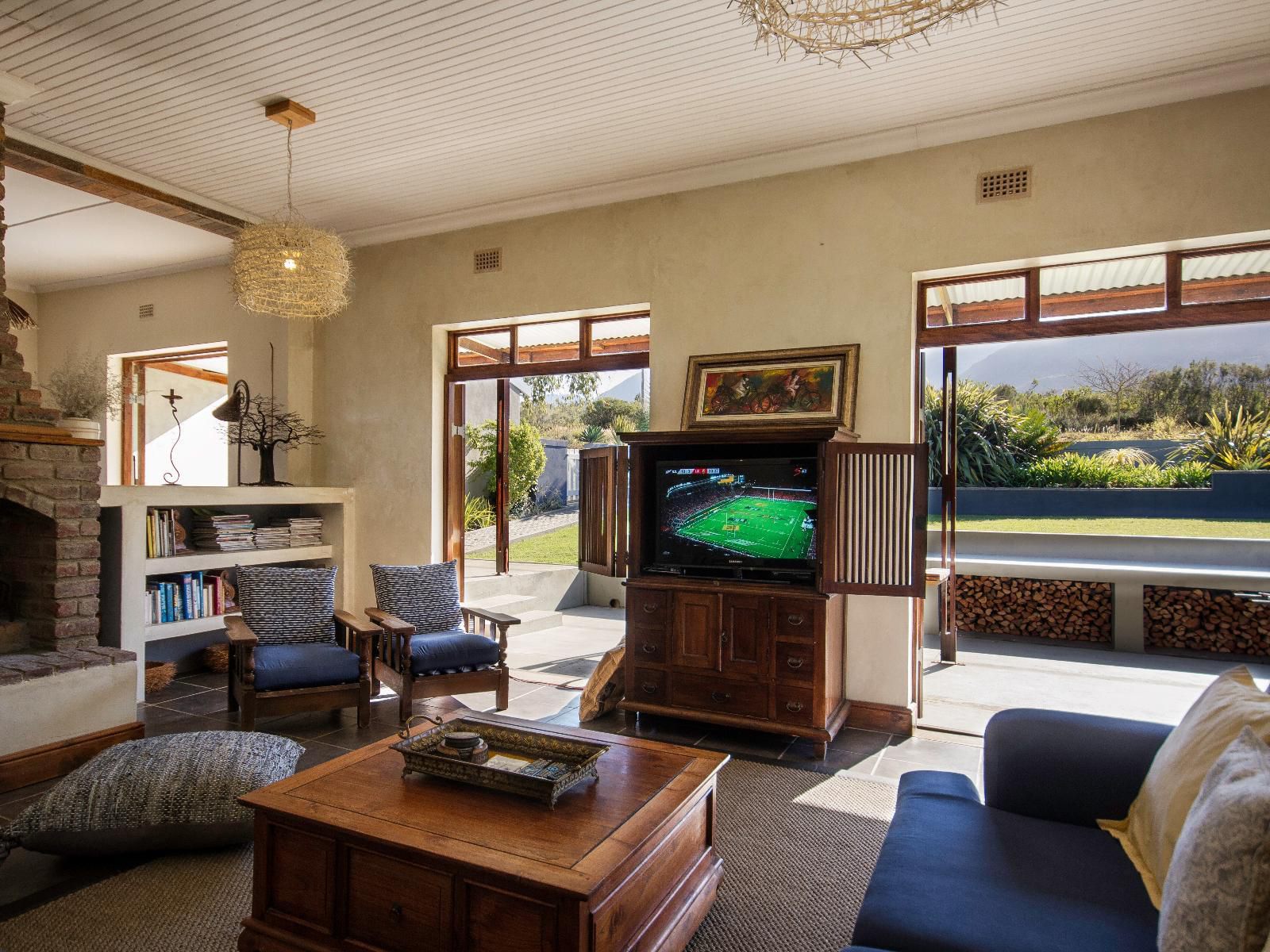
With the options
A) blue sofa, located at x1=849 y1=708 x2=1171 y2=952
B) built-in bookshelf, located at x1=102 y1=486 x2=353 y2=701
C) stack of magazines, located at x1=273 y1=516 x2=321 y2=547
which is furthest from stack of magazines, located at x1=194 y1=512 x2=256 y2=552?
blue sofa, located at x1=849 y1=708 x2=1171 y2=952

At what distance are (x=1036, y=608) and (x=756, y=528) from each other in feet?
12.9

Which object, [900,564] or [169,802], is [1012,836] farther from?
[169,802]

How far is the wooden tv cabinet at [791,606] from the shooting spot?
3.77 meters

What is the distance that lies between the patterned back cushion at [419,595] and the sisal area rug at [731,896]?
1.84 meters

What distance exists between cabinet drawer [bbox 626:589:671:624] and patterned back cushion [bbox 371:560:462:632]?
1.19 meters

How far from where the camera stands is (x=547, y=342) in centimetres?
566

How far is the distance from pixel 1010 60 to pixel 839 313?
143cm

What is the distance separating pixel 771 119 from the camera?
4121mm

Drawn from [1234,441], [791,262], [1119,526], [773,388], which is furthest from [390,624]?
[1119,526]

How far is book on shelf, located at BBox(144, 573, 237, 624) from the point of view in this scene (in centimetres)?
491

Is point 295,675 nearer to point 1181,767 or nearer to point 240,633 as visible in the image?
point 240,633

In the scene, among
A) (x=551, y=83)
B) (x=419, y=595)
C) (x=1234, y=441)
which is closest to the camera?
(x=551, y=83)

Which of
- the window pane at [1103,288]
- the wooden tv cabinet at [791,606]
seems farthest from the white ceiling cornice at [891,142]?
the wooden tv cabinet at [791,606]

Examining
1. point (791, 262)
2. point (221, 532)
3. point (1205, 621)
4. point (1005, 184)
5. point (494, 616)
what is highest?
point (1005, 184)
